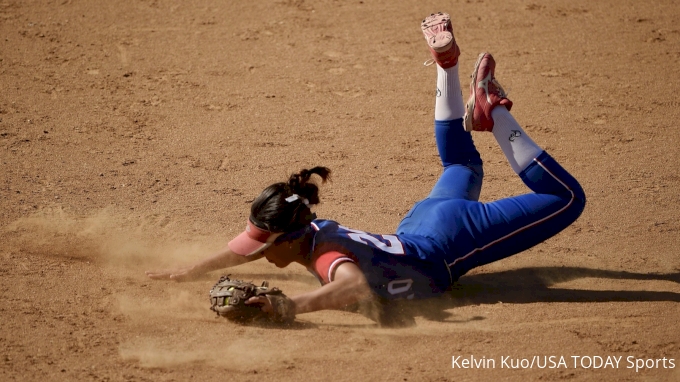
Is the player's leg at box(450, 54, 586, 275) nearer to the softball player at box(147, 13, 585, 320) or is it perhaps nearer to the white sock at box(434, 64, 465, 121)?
the softball player at box(147, 13, 585, 320)

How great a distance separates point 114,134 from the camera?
23.6 ft

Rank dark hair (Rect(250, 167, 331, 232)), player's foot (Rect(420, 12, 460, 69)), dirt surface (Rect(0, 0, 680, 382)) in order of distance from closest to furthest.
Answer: dirt surface (Rect(0, 0, 680, 382)), dark hair (Rect(250, 167, 331, 232)), player's foot (Rect(420, 12, 460, 69))

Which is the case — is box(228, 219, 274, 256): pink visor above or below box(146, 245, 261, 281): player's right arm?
above

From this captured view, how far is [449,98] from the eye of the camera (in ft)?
17.5

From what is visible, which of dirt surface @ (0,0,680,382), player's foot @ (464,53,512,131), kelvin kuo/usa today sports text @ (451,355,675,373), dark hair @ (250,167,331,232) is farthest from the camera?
player's foot @ (464,53,512,131)

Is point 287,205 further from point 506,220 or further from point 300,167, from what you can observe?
point 300,167

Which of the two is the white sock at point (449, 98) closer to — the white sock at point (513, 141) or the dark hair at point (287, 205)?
the white sock at point (513, 141)

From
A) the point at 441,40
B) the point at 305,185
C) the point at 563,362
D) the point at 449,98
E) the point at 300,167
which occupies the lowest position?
the point at 563,362

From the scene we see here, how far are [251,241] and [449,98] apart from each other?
1.67 meters

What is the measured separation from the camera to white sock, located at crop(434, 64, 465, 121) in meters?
5.33

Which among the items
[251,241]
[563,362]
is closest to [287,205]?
[251,241]

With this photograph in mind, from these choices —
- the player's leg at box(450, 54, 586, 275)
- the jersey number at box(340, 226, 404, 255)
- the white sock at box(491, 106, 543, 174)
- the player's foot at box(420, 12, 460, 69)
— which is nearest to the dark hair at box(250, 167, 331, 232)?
the jersey number at box(340, 226, 404, 255)

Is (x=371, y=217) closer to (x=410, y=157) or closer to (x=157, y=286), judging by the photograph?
(x=410, y=157)

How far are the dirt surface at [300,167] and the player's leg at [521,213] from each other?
36 centimetres
